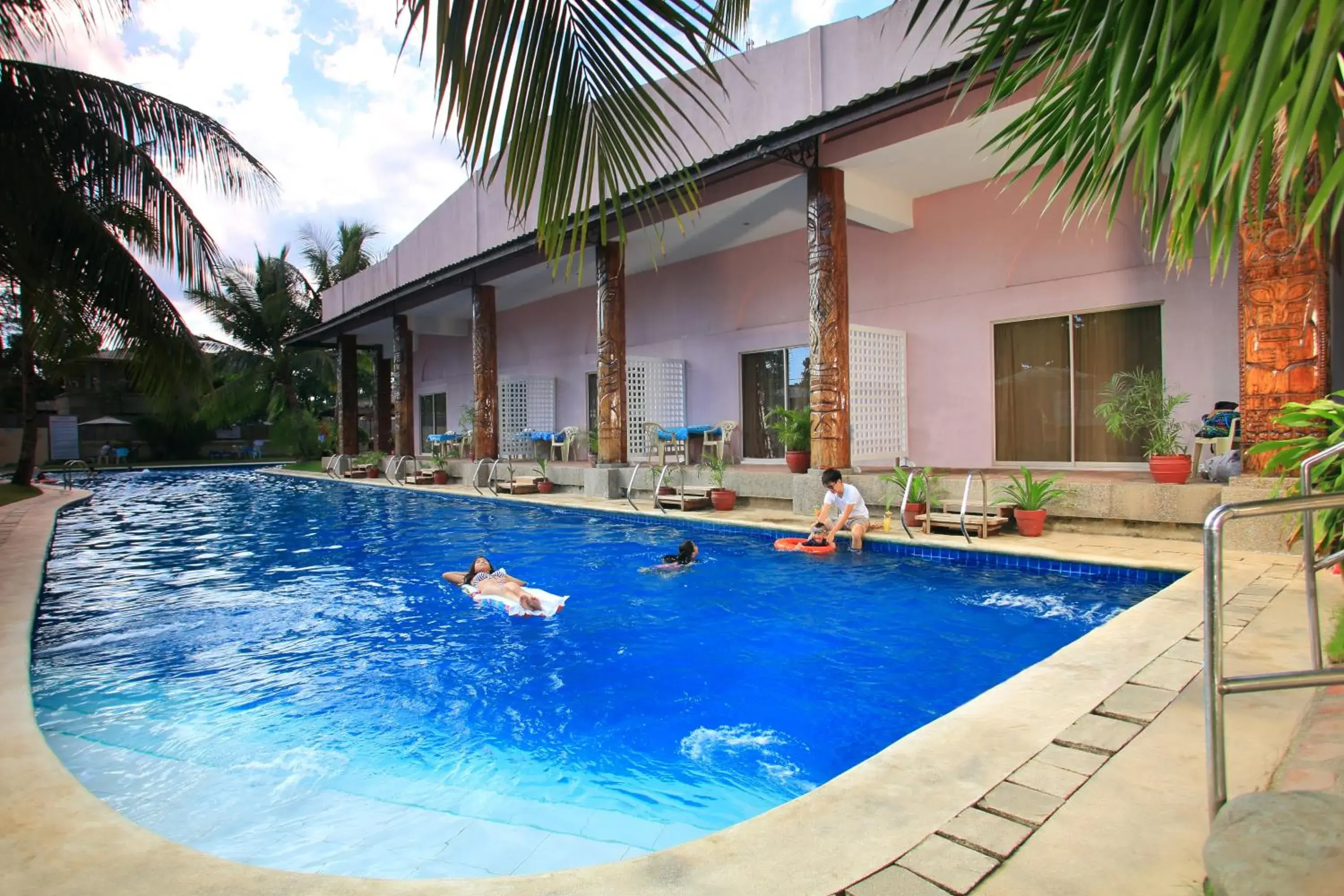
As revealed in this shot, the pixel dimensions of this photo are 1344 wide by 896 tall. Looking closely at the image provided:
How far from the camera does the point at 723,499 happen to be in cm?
1052

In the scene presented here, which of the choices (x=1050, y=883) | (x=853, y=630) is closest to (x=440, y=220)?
(x=853, y=630)

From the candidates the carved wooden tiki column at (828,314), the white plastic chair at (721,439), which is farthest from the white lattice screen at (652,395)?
the carved wooden tiki column at (828,314)

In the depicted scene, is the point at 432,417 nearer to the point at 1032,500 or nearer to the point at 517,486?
the point at 517,486

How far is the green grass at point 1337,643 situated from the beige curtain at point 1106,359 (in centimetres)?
604

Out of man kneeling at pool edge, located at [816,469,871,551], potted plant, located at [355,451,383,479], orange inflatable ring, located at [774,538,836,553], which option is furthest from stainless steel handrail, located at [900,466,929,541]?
potted plant, located at [355,451,383,479]

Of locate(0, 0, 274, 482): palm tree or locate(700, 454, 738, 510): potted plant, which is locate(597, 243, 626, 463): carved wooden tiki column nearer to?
locate(700, 454, 738, 510): potted plant

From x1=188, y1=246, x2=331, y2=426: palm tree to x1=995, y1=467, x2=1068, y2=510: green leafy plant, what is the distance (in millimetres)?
23800

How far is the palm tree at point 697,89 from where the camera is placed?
38.3 inches

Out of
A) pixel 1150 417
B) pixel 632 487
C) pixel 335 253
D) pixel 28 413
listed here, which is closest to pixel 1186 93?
pixel 1150 417

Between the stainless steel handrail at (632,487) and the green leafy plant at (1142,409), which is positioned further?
the stainless steel handrail at (632,487)

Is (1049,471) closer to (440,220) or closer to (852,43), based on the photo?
(852,43)

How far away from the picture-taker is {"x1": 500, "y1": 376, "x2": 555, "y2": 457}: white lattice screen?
676 inches

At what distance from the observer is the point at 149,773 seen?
3389mm

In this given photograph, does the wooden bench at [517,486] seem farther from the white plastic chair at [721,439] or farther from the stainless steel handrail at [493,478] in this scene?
the white plastic chair at [721,439]
